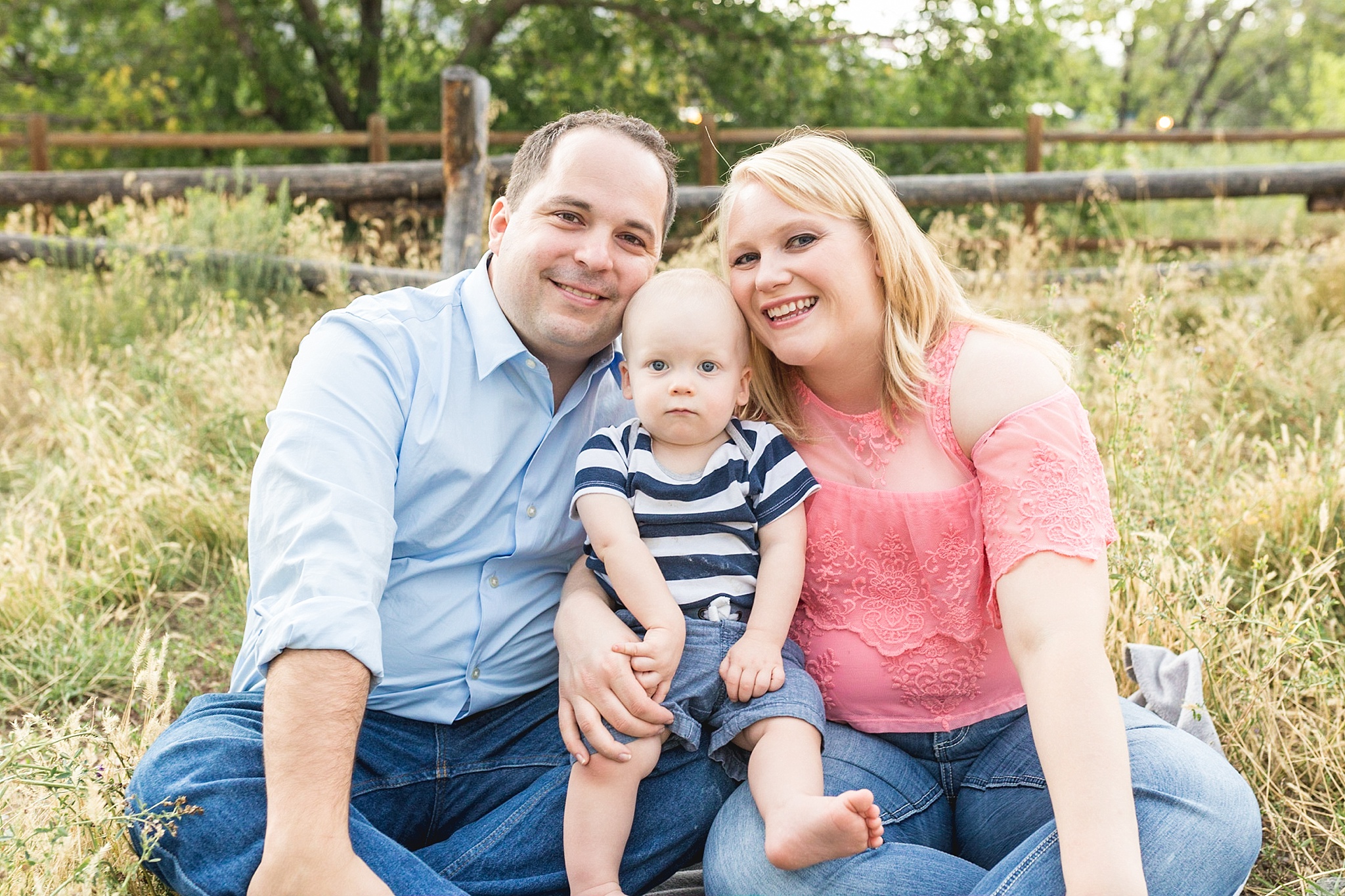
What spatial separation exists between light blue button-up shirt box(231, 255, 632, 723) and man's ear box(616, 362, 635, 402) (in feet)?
0.45

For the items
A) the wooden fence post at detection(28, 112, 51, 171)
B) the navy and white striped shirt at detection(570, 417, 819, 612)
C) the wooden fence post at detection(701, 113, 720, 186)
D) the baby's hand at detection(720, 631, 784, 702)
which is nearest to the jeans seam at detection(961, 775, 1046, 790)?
the baby's hand at detection(720, 631, 784, 702)

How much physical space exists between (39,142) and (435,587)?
398 inches

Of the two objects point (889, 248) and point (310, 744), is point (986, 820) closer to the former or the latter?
point (889, 248)

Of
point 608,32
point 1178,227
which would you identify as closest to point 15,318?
point 608,32

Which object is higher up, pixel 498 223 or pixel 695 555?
pixel 498 223

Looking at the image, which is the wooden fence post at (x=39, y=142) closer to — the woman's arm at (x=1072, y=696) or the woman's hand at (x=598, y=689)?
the woman's hand at (x=598, y=689)

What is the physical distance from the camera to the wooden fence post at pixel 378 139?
34.4ft

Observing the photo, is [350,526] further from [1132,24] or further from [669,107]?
[1132,24]

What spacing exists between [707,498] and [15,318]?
5.31 meters

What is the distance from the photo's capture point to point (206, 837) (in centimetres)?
192

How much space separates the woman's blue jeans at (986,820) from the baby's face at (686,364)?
28.7 inches

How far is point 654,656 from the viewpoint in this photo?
2.14 metres

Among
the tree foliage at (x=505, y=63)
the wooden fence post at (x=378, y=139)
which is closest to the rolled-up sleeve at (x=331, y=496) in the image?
the wooden fence post at (x=378, y=139)

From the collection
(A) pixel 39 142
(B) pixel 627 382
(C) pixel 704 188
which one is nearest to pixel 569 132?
(B) pixel 627 382
